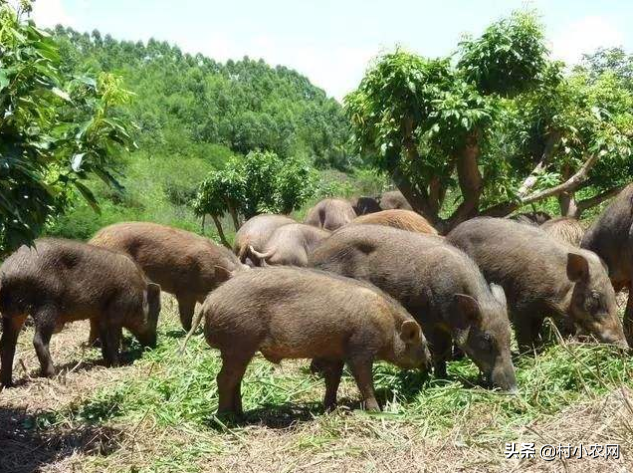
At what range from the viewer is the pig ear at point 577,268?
26.1ft

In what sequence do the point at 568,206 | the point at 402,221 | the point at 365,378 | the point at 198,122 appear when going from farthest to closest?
the point at 198,122, the point at 568,206, the point at 402,221, the point at 365,378

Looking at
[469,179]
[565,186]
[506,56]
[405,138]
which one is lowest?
[565,186]

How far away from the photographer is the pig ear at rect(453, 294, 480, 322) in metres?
7.35

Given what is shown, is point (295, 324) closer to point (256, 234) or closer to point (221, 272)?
point (221, 272)

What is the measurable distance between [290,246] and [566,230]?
3582mm

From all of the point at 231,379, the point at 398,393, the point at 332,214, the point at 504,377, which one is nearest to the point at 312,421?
the point at 231,379

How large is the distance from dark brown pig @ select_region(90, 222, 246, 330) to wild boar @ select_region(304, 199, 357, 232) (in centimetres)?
339

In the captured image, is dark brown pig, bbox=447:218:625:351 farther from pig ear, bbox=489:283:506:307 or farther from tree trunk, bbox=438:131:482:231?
tree trunk, bbox=438:131:482:231

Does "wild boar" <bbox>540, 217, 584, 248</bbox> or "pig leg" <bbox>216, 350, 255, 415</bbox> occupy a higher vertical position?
"wild boar" <bbox>540, 217, 584, 248</bbox>

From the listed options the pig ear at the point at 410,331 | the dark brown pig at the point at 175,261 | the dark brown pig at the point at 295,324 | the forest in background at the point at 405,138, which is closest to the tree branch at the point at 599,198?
the forest in background at the point at 405,138

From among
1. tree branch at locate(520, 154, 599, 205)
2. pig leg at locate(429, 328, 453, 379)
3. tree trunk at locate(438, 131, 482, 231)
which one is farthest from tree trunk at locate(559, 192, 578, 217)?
pig leg at locate(429, 328, 453, 379)

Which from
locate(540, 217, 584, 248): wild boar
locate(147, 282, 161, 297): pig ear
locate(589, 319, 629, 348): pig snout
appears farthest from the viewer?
locate(540, 217, 584, 248): wild boar

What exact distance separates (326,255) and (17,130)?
381 cm

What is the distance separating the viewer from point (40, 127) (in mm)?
6090
